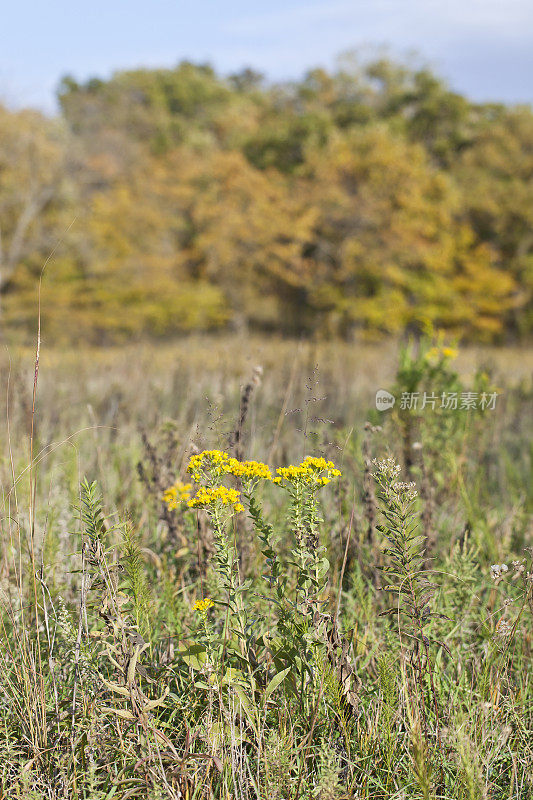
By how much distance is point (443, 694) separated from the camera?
5.41 feet

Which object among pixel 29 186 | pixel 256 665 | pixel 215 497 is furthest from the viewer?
pixel 29 186

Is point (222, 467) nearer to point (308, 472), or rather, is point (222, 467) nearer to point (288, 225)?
point (308, 472)

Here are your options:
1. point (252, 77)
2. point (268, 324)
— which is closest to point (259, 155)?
point (268, 324)

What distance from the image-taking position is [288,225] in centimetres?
2097

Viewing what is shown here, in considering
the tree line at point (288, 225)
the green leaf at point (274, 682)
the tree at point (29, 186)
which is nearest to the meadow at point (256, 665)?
the green leaf at point (274, 682)

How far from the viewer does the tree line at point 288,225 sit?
20.5 metres

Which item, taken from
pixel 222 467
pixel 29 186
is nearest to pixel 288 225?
pixel 29 186

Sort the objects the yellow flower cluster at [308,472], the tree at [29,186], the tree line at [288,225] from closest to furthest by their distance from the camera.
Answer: the yellow flower cluster at [308,472], the tree at [29,186], the tree line at [288,225]

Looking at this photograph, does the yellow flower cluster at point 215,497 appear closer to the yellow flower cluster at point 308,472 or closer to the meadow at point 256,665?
the meadow at point 256,665

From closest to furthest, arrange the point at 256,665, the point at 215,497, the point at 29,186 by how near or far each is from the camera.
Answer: the point at 215,497 → the point at 256,665 → the point at 29,186

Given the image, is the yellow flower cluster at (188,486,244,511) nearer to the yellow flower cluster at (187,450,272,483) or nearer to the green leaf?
the yellow flower cluster at (187,450,272,483)

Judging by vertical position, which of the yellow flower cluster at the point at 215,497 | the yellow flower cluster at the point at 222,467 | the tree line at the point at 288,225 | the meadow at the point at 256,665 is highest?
the tree line at the point at 288,225


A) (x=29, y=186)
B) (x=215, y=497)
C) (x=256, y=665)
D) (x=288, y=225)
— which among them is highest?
(x=29, y=186)

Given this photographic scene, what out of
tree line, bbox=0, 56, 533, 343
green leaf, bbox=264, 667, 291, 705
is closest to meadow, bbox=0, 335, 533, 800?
green leaf, bbox=264, 667, 291, 705
